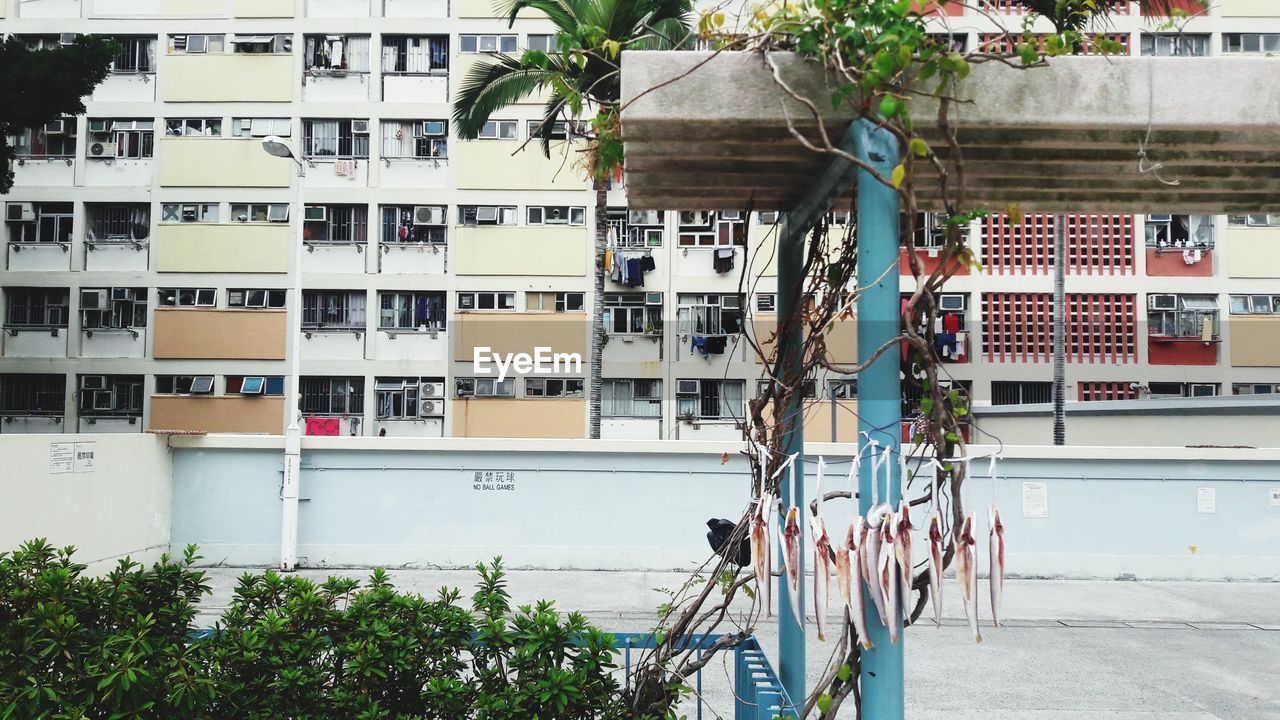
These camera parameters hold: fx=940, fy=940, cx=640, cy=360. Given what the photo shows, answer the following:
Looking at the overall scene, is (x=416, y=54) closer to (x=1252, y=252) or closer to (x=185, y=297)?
(x=185, y=297)

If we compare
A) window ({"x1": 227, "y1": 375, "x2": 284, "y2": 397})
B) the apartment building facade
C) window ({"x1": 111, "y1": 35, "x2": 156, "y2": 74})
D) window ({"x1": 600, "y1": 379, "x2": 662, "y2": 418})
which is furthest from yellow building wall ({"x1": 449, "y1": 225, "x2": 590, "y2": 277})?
window ({"x1": 111, "y1": 35, "x2": 156, "y2": 74})

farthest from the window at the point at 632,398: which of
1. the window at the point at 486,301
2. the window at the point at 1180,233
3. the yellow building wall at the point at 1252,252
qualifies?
the yellow building wall at the point at 1252,252

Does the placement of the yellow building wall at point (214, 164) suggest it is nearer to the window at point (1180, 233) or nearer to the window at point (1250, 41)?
the window at point (1180, 233)

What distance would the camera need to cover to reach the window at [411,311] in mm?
26953

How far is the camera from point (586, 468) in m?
15.2

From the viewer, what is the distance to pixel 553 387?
27.0m

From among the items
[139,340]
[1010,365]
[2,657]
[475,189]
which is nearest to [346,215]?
[475,189]

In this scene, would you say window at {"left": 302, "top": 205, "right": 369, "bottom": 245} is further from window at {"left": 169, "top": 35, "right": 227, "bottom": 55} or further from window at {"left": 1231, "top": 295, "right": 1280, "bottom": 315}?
window at {"left": 1231, "top": 295, "right": 1280, "bottom": 315}

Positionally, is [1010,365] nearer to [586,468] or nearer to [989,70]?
[586,468]

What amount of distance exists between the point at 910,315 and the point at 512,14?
1292cm

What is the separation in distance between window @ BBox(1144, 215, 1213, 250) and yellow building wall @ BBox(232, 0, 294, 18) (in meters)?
25.8

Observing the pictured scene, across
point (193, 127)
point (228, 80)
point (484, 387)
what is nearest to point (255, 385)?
point (484, 387)

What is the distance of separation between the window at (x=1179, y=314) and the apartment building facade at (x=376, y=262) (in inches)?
2.4

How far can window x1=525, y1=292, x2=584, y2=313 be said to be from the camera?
88.2 feet
